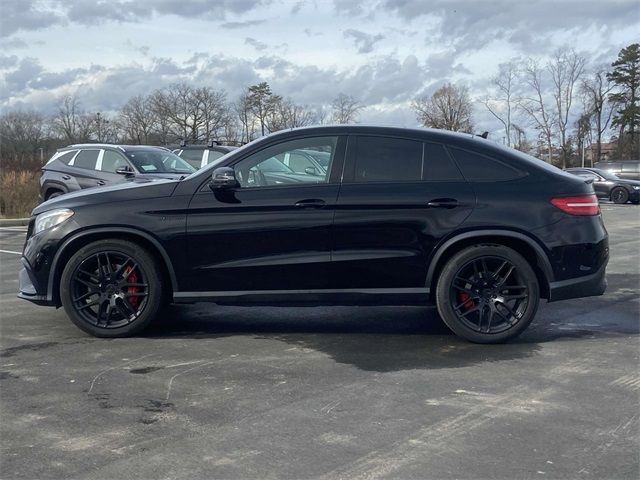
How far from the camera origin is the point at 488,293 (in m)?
5.52

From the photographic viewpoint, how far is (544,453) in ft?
11.5

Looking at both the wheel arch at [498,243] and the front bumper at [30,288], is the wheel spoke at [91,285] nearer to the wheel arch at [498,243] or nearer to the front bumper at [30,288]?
the front bumper at [30,288]

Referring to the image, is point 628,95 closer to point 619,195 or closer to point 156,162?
point 619,195

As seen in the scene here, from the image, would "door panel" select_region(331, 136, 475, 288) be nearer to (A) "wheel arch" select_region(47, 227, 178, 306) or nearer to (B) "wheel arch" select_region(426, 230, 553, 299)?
(B) "wheel arch" select_region(426, 230, 553, 299)

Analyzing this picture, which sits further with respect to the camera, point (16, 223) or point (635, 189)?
point (635, 189)

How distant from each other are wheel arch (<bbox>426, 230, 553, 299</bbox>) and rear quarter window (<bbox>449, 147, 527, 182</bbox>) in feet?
1.45

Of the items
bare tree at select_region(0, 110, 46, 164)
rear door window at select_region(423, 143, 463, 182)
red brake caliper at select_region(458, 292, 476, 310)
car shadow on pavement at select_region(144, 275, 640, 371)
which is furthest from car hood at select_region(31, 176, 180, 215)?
bare tree at select_region(0, 110, 46, 164)

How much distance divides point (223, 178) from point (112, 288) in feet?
4.27

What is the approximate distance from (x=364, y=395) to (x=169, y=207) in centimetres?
228

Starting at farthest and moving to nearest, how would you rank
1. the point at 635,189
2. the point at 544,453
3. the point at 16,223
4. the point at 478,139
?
1. the point at 635,189
2. the point at 16,223
3. the point at 478,139
4. the point at 544,453

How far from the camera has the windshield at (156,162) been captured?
13758 millimetres

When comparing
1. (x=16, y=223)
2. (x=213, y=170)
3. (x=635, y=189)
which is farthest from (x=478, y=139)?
(x=635, y=189)

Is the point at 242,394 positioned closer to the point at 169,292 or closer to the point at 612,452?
the point at 169,292

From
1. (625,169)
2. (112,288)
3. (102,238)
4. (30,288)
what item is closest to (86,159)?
(30,288)
